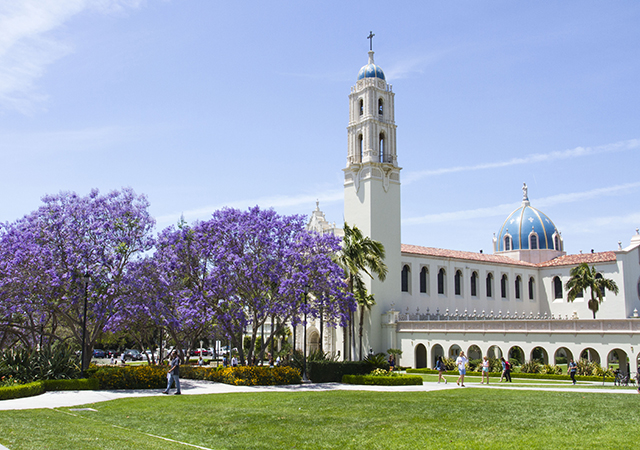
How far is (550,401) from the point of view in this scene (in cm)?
1828

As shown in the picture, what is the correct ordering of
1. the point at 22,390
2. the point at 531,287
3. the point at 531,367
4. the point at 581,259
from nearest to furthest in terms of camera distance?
the point at 22,390, the point at 531,367, the point at 581,259, the point at 531,287

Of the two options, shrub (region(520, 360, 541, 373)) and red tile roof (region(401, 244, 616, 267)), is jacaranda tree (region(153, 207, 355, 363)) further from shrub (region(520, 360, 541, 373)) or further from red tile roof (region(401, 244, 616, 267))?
red tile roof (region(401, 244, 616, 267))

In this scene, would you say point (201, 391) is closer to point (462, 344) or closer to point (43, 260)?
point (43, 260)

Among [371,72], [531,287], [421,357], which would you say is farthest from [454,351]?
[371,72]

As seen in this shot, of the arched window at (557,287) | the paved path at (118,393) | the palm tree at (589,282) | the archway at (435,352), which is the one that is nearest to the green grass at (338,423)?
the paved path at (118,393)

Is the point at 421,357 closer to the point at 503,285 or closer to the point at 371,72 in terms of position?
the point at 503,285

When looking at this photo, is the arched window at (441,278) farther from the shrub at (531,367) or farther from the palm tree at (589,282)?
the shrub at (531,367)

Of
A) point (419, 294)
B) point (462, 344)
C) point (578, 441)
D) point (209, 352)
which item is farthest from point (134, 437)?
point (209, 352)

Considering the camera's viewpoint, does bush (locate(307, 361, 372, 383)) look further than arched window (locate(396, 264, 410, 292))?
No

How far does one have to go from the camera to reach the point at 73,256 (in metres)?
25.4

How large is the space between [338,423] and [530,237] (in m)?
59.4

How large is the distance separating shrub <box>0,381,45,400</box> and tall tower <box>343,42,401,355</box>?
1185 inches

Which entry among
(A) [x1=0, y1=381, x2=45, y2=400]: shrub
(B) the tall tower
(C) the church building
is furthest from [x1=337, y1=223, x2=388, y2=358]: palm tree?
(A) [x1=0, y1=381, x2=45, y2=400]: shrub

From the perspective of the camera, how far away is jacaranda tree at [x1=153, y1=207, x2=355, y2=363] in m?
29.1
